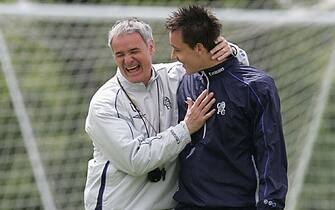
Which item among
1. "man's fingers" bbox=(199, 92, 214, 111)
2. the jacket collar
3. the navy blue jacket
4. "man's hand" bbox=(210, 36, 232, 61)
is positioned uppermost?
"man's hand" bbox=(210, 36, 232, 61)

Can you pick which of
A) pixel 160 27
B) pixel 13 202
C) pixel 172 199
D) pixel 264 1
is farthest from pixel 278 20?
pixel 172 199

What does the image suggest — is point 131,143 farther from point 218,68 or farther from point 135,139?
point 218,68

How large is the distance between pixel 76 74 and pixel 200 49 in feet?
15.3

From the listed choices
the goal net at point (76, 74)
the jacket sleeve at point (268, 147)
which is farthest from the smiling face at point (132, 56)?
the goal net at point (76, 74)

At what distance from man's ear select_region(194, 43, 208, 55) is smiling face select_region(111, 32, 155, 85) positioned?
21cm

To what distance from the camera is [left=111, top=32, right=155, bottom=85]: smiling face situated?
4297 millimetres

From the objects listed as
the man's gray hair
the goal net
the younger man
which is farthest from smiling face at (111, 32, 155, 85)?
the goal net

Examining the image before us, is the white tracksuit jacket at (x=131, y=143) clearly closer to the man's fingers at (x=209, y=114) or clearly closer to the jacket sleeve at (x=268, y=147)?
the man's fingers at (x=209, y=114)

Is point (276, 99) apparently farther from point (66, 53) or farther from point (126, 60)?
point (66, 53)

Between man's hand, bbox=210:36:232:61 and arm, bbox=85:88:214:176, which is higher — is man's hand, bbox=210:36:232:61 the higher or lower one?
the higher one

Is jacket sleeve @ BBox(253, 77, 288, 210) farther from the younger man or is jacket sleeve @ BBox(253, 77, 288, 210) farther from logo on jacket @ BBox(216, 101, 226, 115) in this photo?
logo on jacket @ BBox(216, 101, 226, 115)

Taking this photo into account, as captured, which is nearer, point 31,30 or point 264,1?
point 31,30

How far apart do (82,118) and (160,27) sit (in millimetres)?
1378

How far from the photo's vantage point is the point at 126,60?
429cm
